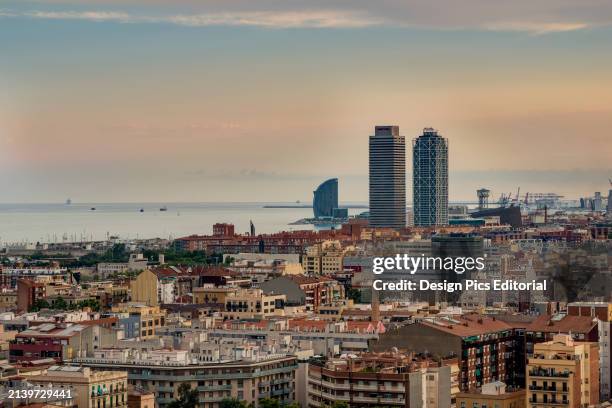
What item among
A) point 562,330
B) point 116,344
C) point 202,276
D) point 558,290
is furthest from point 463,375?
point 202,276

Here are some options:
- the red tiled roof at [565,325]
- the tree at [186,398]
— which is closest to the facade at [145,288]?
the red tiled roof at [565,325]

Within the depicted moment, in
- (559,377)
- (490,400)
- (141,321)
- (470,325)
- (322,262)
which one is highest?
(322,262)

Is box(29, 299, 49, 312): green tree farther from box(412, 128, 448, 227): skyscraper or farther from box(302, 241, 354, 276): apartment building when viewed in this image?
box(412, 128, 448, 227): skyscraper

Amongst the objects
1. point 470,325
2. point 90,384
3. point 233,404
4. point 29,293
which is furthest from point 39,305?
point 90,384

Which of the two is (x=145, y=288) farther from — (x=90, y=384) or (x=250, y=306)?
(x=90, y=384)

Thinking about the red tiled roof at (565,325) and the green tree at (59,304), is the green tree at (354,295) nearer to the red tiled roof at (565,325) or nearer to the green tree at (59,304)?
the green tree at (59,304)

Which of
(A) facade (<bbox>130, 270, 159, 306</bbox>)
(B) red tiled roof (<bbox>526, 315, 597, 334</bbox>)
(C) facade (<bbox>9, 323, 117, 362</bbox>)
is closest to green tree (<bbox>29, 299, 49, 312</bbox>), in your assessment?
(A) facade (<bbox>130, 270, 159, 306</bbox>)
